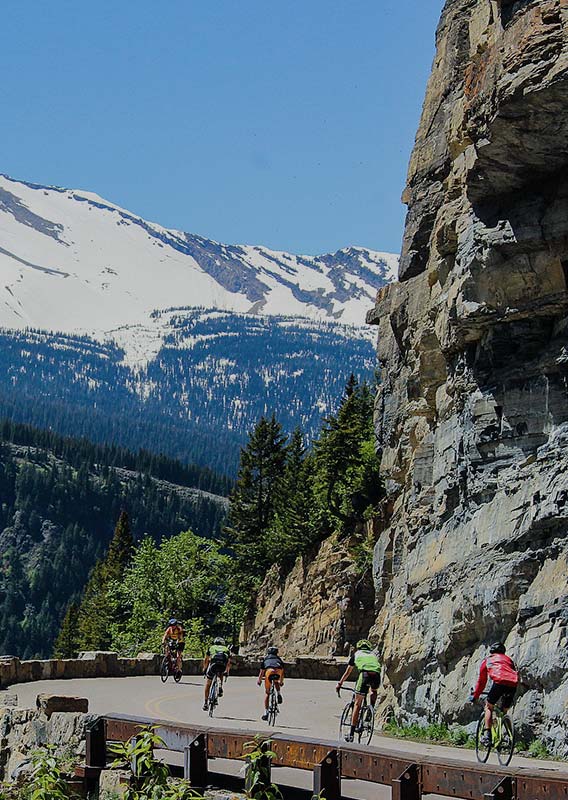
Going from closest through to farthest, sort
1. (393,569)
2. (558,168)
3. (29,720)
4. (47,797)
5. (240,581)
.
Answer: (47,797), (29,720), (558,168), (393,569), (240,581)

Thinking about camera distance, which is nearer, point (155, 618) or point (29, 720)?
point (29, 720)

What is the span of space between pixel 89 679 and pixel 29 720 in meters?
16.9

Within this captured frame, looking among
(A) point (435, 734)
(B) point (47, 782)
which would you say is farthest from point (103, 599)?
(B) point (47, 782)

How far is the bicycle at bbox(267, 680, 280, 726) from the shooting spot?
24406 millimetres

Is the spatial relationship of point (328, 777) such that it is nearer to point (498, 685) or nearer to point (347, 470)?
point (498, 685)

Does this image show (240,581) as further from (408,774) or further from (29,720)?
(408,774)

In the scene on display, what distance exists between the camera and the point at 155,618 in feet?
266

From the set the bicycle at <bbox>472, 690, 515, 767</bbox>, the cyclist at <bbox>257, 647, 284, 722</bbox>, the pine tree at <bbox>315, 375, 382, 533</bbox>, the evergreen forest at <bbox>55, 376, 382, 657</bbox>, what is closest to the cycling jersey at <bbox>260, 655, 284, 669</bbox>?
the cyclist at <bbox>257, 647, 284, 722</bbox>

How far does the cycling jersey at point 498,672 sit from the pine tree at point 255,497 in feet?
198

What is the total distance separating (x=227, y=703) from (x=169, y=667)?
7292 mm

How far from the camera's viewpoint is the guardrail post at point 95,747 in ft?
51.3

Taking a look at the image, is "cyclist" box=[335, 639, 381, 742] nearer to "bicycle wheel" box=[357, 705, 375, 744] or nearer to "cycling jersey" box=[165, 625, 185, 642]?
"bicycle wheel" box=[357, 705, 375, 744]

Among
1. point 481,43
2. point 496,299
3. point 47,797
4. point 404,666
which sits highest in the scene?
point 481,43

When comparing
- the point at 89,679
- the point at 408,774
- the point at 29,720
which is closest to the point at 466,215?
the point at 29,720
